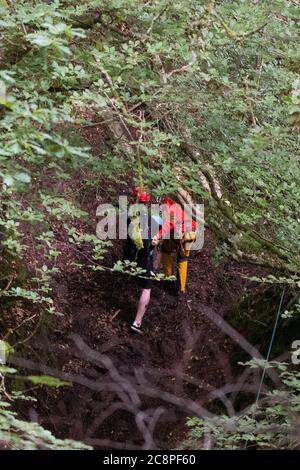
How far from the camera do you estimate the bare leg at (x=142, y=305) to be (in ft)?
30.0

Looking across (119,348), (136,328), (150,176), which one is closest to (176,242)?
(136,328)

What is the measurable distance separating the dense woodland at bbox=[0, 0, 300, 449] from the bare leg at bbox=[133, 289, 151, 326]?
313mm

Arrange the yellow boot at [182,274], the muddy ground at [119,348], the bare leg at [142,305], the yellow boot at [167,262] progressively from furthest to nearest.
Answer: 1. the yellow boot at [182,274]
2. the yellow boot at [167,262]
3. the bare leg at [142,305]
4. the muddy ground at [119,348]

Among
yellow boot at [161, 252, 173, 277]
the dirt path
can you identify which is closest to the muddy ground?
the dirt path

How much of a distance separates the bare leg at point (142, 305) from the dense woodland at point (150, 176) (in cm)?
31

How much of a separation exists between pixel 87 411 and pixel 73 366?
0.79m

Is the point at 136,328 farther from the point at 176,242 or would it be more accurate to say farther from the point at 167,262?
the point at 176,242

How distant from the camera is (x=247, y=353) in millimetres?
9109

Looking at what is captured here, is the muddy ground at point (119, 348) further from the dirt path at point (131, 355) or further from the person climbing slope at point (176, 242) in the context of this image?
the person climbing slope at point (176, 242)

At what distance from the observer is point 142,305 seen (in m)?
9.16

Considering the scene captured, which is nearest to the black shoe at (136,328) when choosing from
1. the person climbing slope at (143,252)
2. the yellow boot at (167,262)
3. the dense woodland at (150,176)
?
the person climbing slope at (143,252)

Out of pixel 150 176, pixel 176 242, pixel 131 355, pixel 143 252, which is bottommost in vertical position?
pixel 131 355

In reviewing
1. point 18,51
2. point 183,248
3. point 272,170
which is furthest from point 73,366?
point 18,51

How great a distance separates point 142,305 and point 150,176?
398cm
